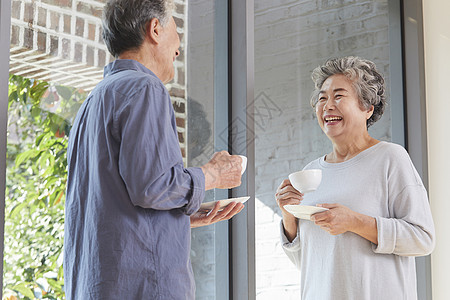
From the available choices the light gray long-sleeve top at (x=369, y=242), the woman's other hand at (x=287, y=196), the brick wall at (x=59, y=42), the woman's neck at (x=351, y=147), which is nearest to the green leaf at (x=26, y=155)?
the brick wall at (x=59, y=42)

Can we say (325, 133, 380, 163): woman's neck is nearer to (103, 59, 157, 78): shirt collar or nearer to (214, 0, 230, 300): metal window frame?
(214, 0, 230, 300): metal window frame

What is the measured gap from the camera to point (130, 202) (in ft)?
4.69

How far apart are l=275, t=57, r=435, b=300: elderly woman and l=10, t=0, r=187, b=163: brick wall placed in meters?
0.81

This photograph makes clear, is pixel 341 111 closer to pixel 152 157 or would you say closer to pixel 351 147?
pixel 351 147

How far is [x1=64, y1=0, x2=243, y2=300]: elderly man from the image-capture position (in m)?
1.40

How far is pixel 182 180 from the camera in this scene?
4.79 ft

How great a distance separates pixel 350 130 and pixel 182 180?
108 centimetres

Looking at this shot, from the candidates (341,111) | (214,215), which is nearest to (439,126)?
(341,111)

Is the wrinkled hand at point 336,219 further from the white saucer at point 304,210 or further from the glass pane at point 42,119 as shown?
the glass pane at point 42,119

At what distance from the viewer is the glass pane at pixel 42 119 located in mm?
1749

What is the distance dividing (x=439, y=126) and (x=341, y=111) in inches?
44.2

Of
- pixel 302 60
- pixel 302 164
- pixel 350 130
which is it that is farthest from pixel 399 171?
pixel 302 60

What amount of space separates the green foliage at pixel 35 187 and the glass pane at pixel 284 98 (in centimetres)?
86

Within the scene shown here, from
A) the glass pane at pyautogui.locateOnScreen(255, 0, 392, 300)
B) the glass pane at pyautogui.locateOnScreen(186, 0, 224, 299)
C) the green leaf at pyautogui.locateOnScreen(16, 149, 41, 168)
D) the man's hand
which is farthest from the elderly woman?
the green leaf at pyautogui.locateOnScreen(16, 149, 41, 168)
